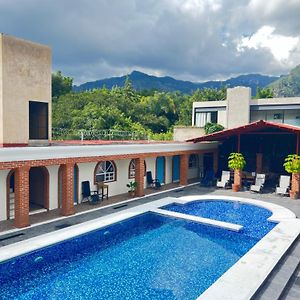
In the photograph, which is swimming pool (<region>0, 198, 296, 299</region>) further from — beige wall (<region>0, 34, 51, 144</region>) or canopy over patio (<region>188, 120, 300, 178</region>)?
canopy over patio (<region>188, 120, 300, 178</region>)

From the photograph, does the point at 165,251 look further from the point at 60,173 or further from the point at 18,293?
the point at 60,173

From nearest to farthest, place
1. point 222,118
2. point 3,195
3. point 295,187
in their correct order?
point 3,195, point 295,187, point 222,118

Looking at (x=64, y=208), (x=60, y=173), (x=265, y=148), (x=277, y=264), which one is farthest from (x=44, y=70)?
(x=265, y=148)

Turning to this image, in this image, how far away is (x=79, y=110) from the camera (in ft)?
156

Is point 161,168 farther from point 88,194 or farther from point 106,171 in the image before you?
point 88,194

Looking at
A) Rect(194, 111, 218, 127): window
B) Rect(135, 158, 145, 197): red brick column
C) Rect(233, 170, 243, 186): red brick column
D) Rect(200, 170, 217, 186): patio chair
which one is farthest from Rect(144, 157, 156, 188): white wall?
Rect(194, 111, 218, 127): window

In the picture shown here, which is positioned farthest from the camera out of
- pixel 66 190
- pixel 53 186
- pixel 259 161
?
pixel 259 161

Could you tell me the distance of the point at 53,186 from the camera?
1639 centimetres

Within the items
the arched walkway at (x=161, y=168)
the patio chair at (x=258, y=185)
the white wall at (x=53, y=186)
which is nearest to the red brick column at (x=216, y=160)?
the patio chair at (x=258, y=185)

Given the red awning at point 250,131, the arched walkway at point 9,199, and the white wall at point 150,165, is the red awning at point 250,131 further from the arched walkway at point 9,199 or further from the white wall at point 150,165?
the arched walkway at point 9,199

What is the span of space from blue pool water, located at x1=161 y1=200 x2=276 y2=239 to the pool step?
2.42 meters

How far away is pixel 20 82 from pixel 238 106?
26070 millimetres

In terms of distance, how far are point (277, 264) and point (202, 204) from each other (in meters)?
9.02

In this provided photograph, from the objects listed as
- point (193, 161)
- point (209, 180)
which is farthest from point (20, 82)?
point (193, 161)
